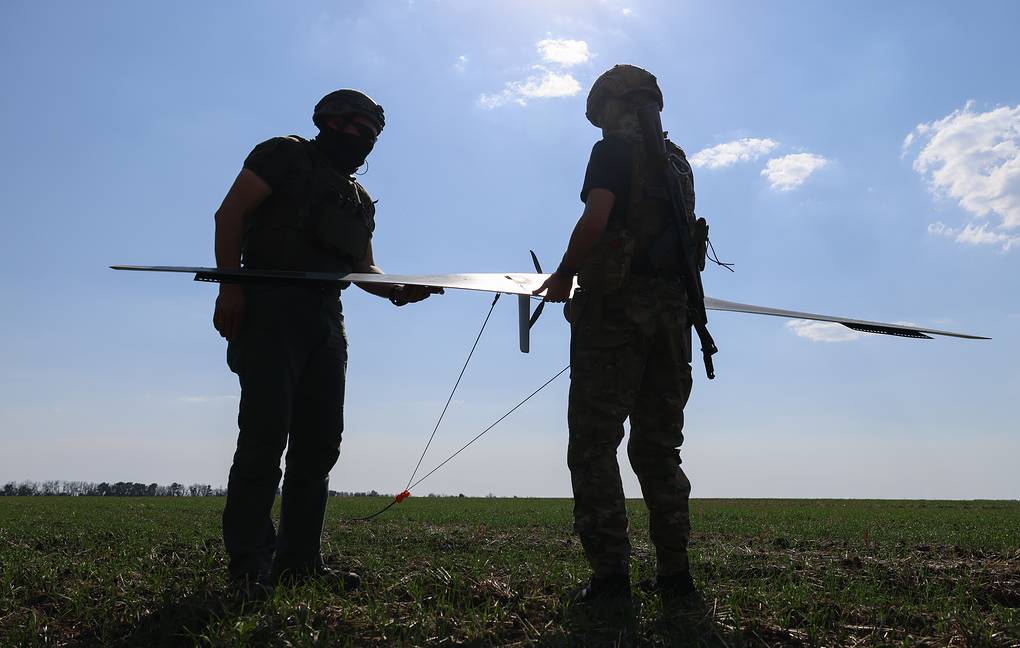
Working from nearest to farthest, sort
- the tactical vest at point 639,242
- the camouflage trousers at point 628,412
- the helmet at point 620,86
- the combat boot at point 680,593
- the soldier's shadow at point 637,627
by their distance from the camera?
the soldier's shadow at point 637,627 → the combat boot at point 680,593 → the camouflage trousers at point 628,412 → the tactical vest at point 639,242 → the helmet at point 620,86

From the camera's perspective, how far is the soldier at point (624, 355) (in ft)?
11.4

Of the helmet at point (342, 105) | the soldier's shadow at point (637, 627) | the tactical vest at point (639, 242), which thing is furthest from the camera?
the helmet at point (342, 105)

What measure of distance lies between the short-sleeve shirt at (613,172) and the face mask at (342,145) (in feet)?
4.95

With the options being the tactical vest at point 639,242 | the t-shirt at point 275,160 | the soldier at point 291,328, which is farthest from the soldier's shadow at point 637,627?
the t-shirt at point 275,160

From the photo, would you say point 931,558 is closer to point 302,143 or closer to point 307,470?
point 307,470

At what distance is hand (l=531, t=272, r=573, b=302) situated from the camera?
370 cm

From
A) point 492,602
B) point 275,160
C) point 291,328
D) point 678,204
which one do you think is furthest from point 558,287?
point 275,160

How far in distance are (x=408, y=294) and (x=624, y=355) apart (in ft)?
A: 5.18

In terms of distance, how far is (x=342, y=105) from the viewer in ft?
→ 13.9

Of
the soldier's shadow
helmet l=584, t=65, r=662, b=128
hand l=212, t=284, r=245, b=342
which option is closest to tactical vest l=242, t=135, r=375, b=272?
hand l=212, t=284, r=245, b=342

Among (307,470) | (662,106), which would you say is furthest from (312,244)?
(662,106)

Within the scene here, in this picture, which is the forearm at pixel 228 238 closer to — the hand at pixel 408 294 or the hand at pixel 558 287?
the hand at pixel 408 294

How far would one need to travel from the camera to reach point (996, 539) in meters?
7.06

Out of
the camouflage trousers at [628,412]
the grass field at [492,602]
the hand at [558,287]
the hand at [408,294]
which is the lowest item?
the grass field at [492,602]
